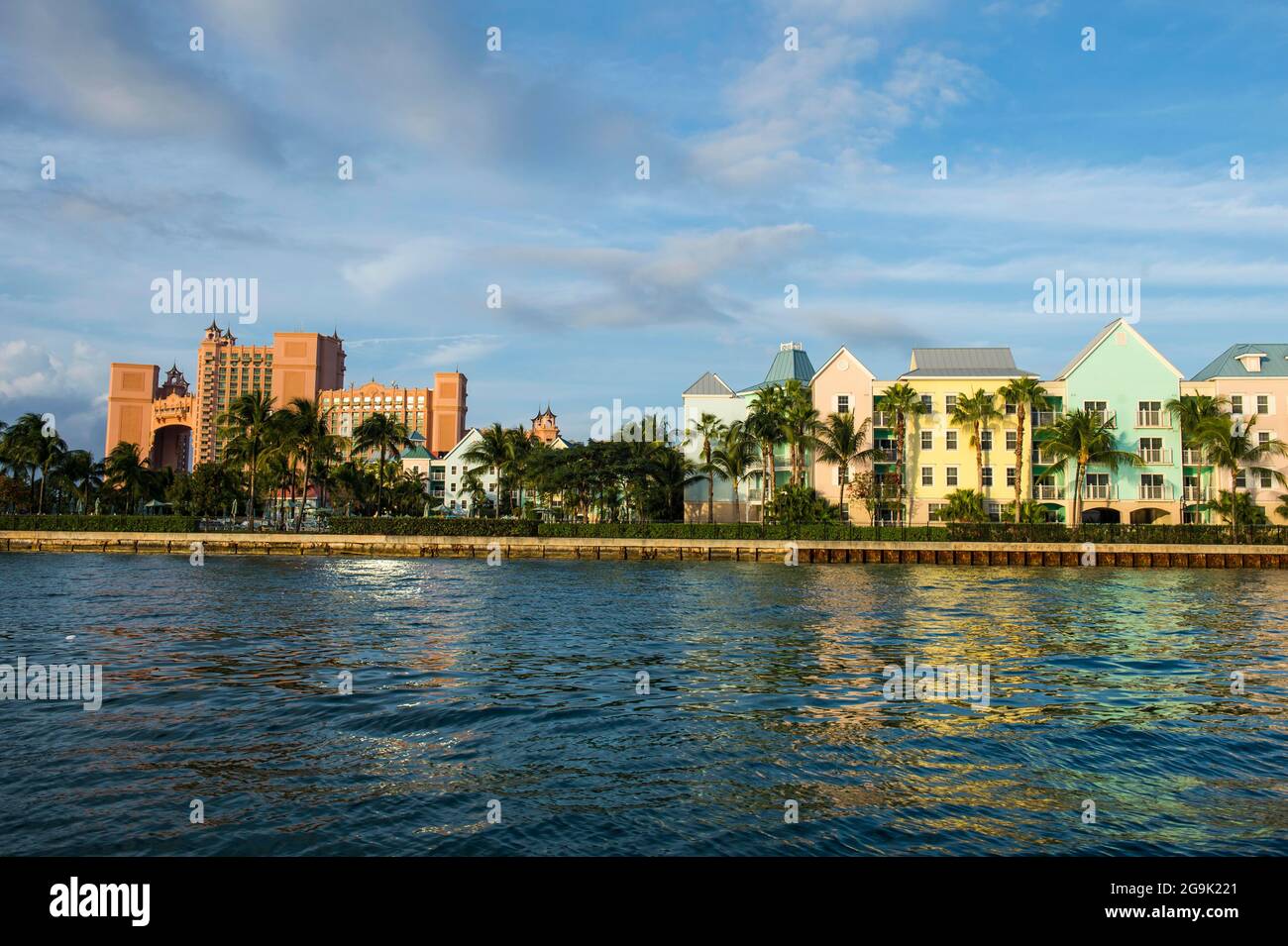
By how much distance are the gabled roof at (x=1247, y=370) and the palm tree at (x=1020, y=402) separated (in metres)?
16.3

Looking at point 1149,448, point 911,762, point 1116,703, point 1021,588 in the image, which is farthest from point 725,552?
point 911,762

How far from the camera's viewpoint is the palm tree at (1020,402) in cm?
7450

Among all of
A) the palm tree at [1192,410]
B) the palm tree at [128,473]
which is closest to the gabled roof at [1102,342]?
the palm tree at [1192,410]

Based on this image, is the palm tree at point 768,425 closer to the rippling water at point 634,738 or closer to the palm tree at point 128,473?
the rippling water at point 634,738

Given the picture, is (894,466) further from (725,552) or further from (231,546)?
(231,546)

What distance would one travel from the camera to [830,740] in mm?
13305

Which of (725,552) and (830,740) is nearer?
(830,740)

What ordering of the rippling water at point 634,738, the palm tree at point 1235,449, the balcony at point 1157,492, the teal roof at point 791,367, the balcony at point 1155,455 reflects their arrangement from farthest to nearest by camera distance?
the teal roof at point 791,367, the balcony at point 1155,455, the balcony at point 1157,492, the palm tree at point 1235,449, the rippling water at point 634,738

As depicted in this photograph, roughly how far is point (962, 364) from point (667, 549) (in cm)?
3423

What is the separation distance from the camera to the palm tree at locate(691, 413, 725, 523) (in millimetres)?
82906


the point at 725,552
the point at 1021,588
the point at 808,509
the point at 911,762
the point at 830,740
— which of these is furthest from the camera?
the point at 808,509
